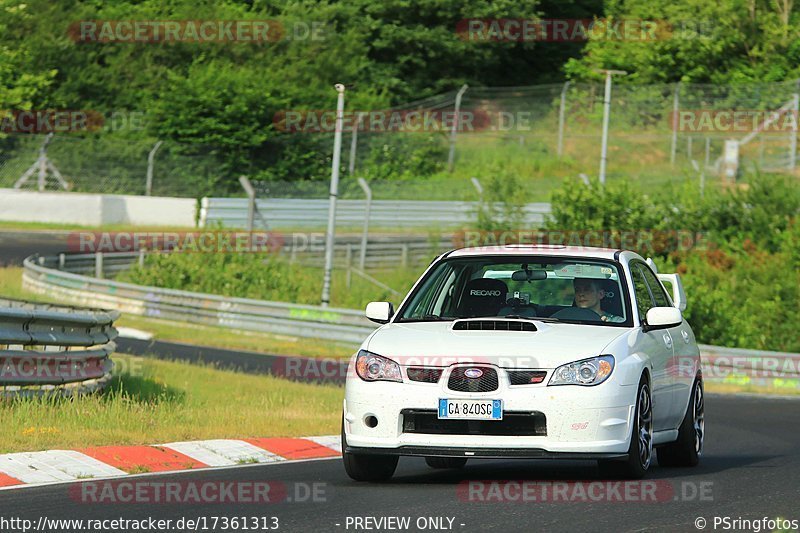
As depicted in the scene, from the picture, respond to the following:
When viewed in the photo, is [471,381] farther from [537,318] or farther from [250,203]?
[250,203]

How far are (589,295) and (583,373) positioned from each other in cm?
133

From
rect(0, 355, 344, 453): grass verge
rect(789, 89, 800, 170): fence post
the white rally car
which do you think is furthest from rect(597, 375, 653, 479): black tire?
rect(789, 89, 800, 170): fence post

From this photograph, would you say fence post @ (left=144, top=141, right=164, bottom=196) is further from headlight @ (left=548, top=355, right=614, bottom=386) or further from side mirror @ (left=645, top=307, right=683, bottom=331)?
headlight @ (left=548, top=355, right=614, bottom=386)

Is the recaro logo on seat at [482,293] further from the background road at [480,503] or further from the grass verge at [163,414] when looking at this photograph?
the grass verge at [163,414]

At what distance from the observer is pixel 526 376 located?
952 cm

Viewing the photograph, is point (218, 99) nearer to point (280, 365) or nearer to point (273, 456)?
point (280, 365)

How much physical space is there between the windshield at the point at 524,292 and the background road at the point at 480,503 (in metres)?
1.15

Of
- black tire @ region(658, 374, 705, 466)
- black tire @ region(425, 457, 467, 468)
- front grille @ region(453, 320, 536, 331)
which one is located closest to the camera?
front grille @ region(453, 320, 536, 331)

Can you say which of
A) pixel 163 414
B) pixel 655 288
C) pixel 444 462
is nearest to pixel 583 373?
pixel 444 462

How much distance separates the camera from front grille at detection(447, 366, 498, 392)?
9523 mm

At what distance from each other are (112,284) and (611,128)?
2517cm

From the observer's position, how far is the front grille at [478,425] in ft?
31.1

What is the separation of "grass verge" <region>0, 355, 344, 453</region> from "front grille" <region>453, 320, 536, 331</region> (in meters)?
3.20

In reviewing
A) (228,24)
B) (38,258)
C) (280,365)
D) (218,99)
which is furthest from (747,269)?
(228,24)
